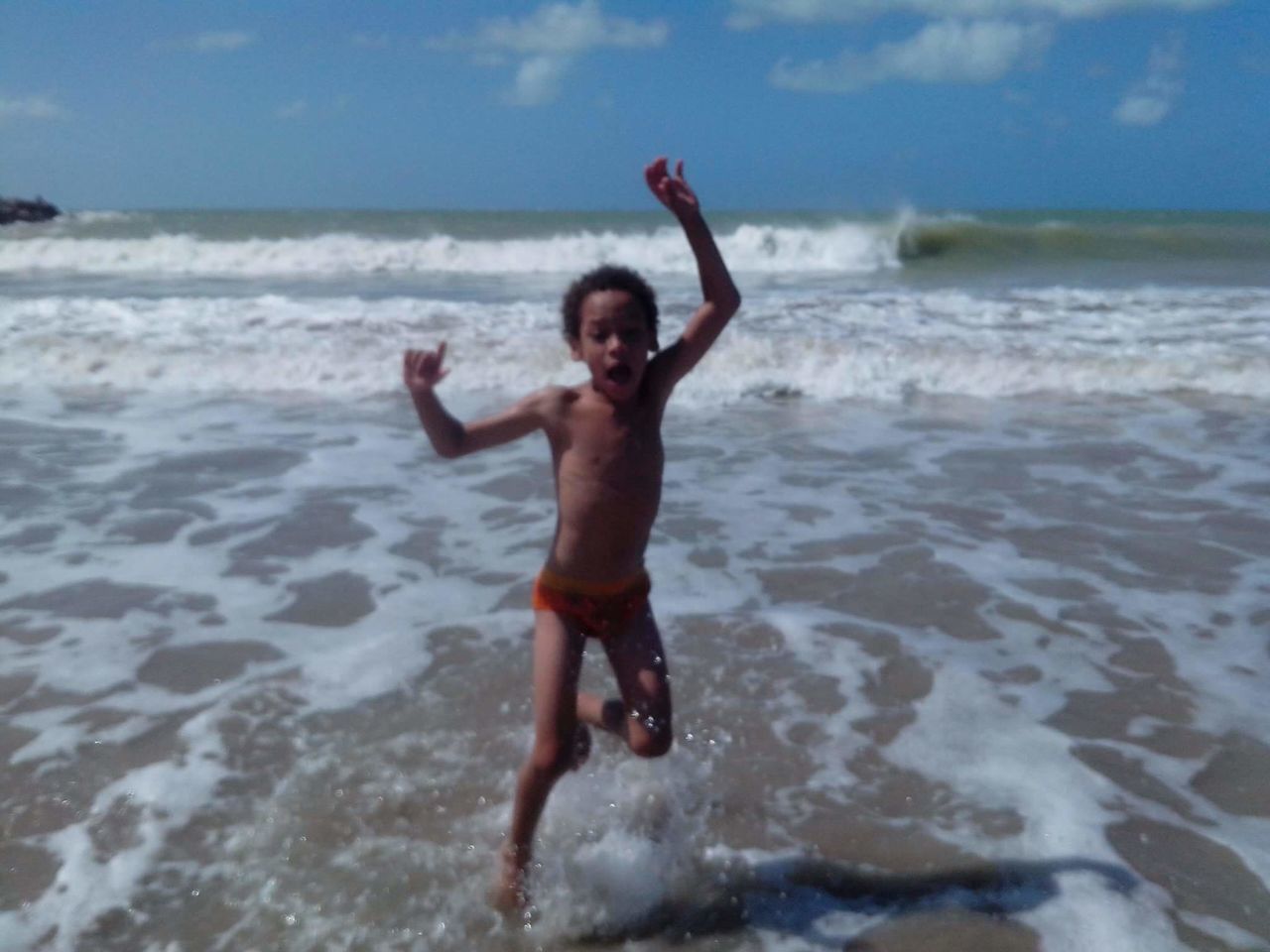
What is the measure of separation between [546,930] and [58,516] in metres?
4.21

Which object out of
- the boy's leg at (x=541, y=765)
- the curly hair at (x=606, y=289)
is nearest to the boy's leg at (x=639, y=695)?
the boy's leg at (x=541, y=765)

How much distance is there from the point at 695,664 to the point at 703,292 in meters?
1.61

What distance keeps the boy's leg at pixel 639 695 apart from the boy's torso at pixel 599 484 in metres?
0.16

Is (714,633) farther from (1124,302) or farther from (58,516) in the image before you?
(1124,302)

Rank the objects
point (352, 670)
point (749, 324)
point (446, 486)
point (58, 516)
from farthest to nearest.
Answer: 1. point (749, 324)
2. point (446, 486)
3. point (58, 516)
4. point (352, 670)

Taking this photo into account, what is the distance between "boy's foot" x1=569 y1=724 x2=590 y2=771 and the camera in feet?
9.40

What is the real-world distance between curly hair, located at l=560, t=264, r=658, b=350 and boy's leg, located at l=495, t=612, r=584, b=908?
0.84 meters

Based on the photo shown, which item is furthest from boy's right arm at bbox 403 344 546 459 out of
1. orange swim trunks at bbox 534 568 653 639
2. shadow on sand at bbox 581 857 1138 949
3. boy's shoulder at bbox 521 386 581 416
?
shadow on sand at bbox 581 857 1138 949

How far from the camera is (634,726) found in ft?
9.50

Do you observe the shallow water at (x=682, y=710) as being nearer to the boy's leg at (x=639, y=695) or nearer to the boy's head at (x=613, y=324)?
the boy's leg at (x=639, y=695)

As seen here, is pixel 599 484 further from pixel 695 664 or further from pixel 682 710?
pixel 695 664

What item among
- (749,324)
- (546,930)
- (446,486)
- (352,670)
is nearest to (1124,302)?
(749,324)

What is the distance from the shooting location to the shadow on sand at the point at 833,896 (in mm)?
2734

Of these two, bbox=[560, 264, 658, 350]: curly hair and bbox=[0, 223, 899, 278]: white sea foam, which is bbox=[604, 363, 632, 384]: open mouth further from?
bbox=[0, 223, 899, 278]: white sea foam
